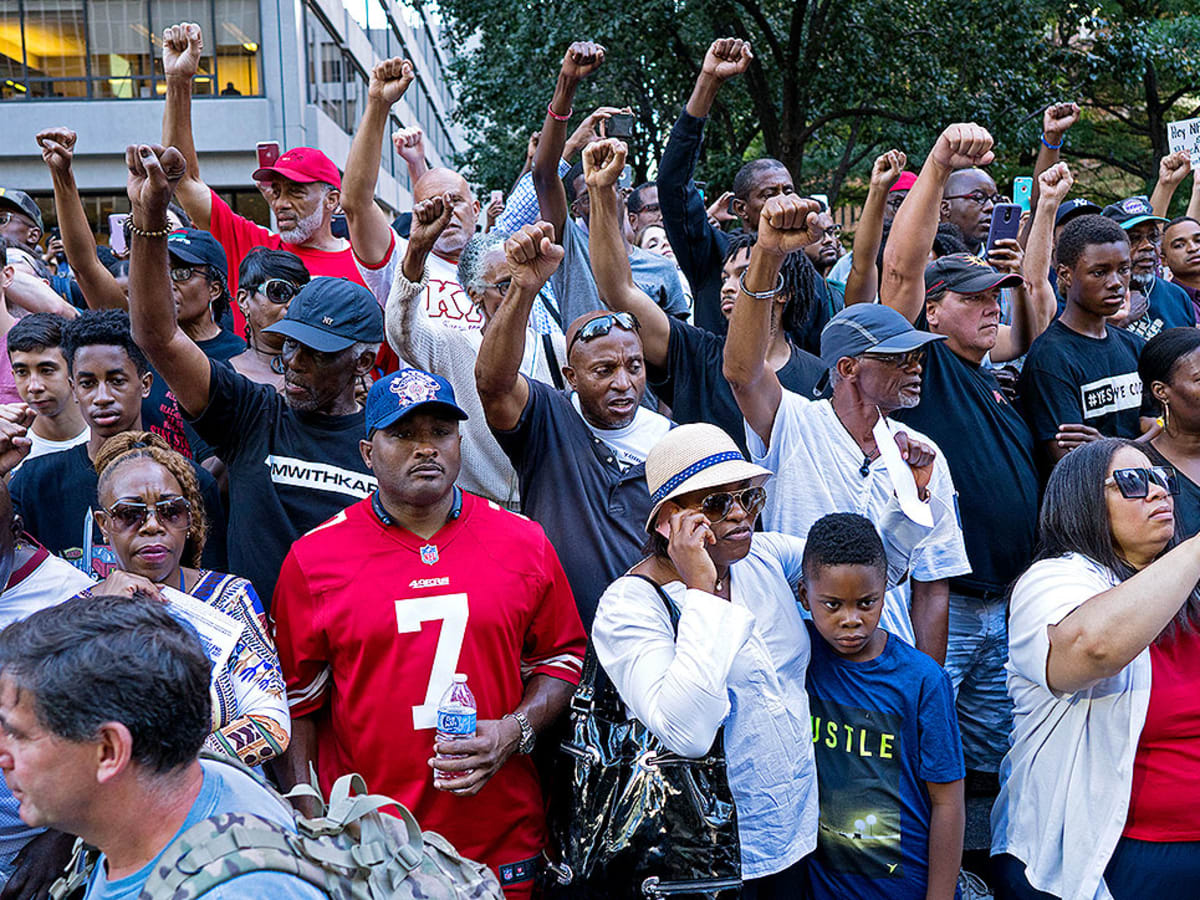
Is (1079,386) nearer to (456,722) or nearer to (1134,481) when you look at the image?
(1134,481)

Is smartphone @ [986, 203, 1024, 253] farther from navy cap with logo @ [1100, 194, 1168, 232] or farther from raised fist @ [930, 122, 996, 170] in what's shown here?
raised fist @ [930, 122, 996, 170]

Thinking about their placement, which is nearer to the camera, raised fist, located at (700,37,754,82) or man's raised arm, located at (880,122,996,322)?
man's raised arm, located at (880,122,996,322)

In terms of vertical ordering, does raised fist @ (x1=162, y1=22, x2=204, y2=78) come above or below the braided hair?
above

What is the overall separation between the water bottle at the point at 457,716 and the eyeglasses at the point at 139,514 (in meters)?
1.01

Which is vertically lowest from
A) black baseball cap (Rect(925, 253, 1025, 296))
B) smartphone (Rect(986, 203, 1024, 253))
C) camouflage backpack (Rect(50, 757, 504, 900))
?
camouflage backpack (Rect(50, 757, 504, 900))

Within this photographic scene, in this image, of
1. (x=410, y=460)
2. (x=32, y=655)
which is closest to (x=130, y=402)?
(x=410, y=460)

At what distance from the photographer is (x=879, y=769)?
3676 mm

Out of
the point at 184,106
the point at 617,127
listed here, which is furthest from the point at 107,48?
the point at 617,127

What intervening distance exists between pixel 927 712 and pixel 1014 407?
197 cm

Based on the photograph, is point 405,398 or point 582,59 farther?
point 582,59

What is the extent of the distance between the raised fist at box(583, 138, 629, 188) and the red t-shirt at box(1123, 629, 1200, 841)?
254 cm

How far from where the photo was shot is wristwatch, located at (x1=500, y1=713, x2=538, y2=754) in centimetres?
357

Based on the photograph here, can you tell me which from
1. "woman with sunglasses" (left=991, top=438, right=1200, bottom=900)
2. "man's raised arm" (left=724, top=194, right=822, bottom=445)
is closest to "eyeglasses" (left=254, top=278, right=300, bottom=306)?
"man's raised arm" (left=724, top=194, right=822, bottom=445)

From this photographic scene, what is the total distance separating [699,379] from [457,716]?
201 centimetres
